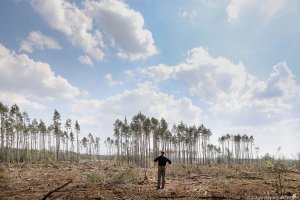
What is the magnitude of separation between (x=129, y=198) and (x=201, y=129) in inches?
3003

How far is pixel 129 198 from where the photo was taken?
Result: 537 inches

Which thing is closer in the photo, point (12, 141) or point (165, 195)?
point (165, 195)

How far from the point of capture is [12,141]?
76.8m

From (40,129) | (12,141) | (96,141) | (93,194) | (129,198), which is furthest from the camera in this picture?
(96,141)

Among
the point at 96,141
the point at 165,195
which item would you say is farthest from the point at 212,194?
the point at 96,141

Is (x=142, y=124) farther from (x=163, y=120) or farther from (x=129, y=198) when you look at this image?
(x=129, y=198)

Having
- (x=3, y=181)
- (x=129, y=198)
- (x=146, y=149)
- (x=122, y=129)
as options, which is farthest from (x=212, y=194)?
(x=122, y=129)

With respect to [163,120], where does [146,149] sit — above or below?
below

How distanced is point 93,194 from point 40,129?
7588cm

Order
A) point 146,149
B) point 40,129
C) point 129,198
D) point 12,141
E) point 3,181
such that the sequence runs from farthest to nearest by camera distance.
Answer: point 40,129, point 12,141, point 146,149, point 3,181, point 129,198

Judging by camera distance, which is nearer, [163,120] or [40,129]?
[163,120]

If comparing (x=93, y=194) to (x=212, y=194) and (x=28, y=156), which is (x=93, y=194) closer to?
(x=212, y=194)

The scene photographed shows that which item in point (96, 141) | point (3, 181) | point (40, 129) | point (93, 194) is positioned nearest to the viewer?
point (93, 194)

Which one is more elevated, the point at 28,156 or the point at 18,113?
the point at 18,113
